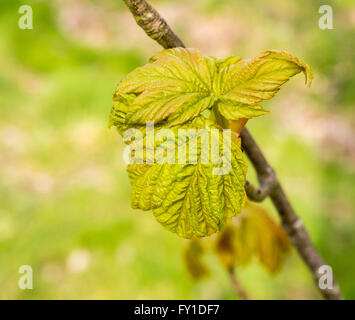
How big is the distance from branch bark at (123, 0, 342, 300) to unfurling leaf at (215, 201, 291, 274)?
143 millimetres

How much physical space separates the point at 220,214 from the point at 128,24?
2958mm

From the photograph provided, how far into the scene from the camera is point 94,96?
261 cm

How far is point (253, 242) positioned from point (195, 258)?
14cm

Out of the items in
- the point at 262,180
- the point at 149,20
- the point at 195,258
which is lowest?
the point at 195,258

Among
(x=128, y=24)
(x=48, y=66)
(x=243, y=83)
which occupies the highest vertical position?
(x=128, y=24)

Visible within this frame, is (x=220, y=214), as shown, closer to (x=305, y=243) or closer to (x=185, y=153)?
(x=185, y=153)

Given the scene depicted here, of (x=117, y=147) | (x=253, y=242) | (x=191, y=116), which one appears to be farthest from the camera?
(x=117, y=147)

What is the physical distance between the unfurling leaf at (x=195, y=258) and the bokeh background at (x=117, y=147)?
27.4 inches

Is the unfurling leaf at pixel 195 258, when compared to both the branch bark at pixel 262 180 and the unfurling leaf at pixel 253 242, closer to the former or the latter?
the unfurling leaf at pixel 253 242

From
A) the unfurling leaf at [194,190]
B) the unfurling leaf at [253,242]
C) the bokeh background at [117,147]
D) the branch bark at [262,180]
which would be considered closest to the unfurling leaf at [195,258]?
the unfurling leaf at [253,242]

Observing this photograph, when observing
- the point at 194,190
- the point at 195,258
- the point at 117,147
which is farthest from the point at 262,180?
the point at 117,147

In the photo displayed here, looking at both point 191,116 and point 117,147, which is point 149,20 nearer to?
point 191,116

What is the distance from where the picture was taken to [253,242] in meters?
0.89
